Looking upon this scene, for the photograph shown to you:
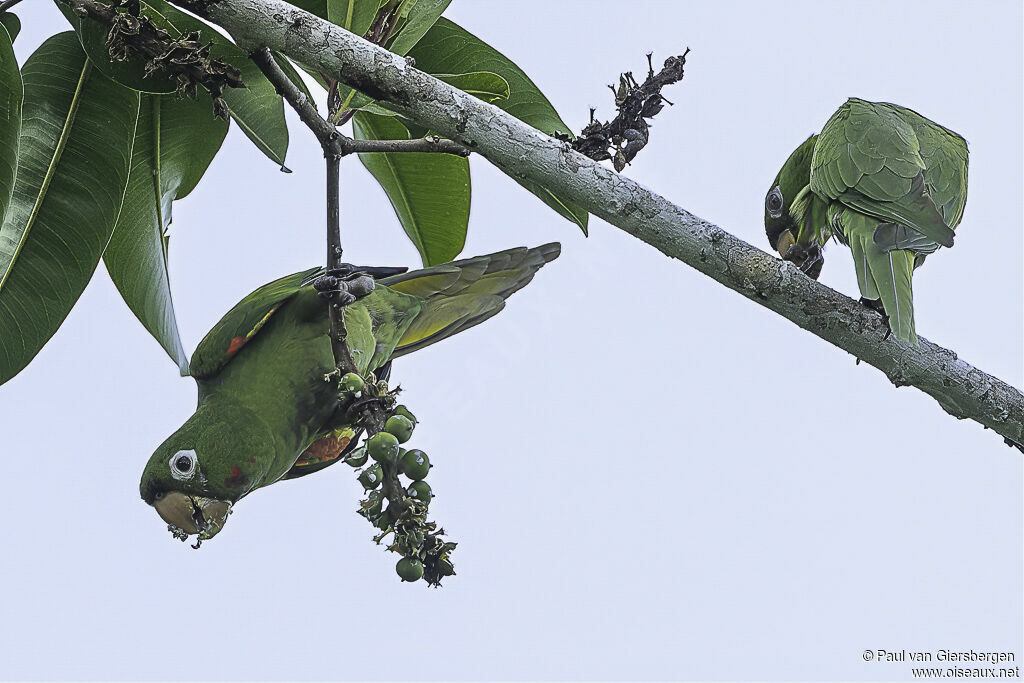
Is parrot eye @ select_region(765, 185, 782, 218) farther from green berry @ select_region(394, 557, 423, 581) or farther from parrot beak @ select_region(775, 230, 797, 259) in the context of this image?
green berry @ select_region(394, 557, 423, 581)

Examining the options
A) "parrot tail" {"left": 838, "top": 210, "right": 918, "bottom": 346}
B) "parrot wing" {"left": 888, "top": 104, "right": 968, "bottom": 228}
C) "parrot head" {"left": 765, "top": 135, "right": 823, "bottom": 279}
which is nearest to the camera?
"parrot tail" {"left": 838, "top": 210, "right": 918, "bottom": 346}

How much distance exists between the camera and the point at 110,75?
128cm

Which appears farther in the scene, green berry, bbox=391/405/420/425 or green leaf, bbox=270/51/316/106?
green leaf, bbox=270/51/316/106

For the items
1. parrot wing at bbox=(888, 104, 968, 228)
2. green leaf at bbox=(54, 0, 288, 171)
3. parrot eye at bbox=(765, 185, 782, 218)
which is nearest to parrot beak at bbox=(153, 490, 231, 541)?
green leaf at bbox=(54, 0, 288, 171)

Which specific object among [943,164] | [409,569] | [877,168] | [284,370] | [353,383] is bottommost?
[409,569]

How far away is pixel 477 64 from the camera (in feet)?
5.28

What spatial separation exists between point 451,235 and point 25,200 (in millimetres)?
771

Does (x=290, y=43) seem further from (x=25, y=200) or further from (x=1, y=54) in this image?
(x=25, y=200)

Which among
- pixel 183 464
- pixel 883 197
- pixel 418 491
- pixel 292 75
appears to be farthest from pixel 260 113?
pixel 883 197

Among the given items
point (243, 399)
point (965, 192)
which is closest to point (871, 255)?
point (965, 192)

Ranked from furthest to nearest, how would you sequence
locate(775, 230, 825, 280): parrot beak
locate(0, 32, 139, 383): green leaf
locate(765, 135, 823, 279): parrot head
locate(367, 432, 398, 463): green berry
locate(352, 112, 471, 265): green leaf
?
locate(765, 135, 823, 279): parrot head, locate(775, 230, 825, 280): parrot beak, locate(352, 112, 471, 265): green leaf, locate(0, 32, 139, 383): green leaf, locate(367, 432, 398, 463): green berry

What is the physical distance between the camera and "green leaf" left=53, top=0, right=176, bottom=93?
49.7 inches

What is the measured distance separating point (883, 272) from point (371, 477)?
1.02m

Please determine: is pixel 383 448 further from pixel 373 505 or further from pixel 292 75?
pixel 292 75
